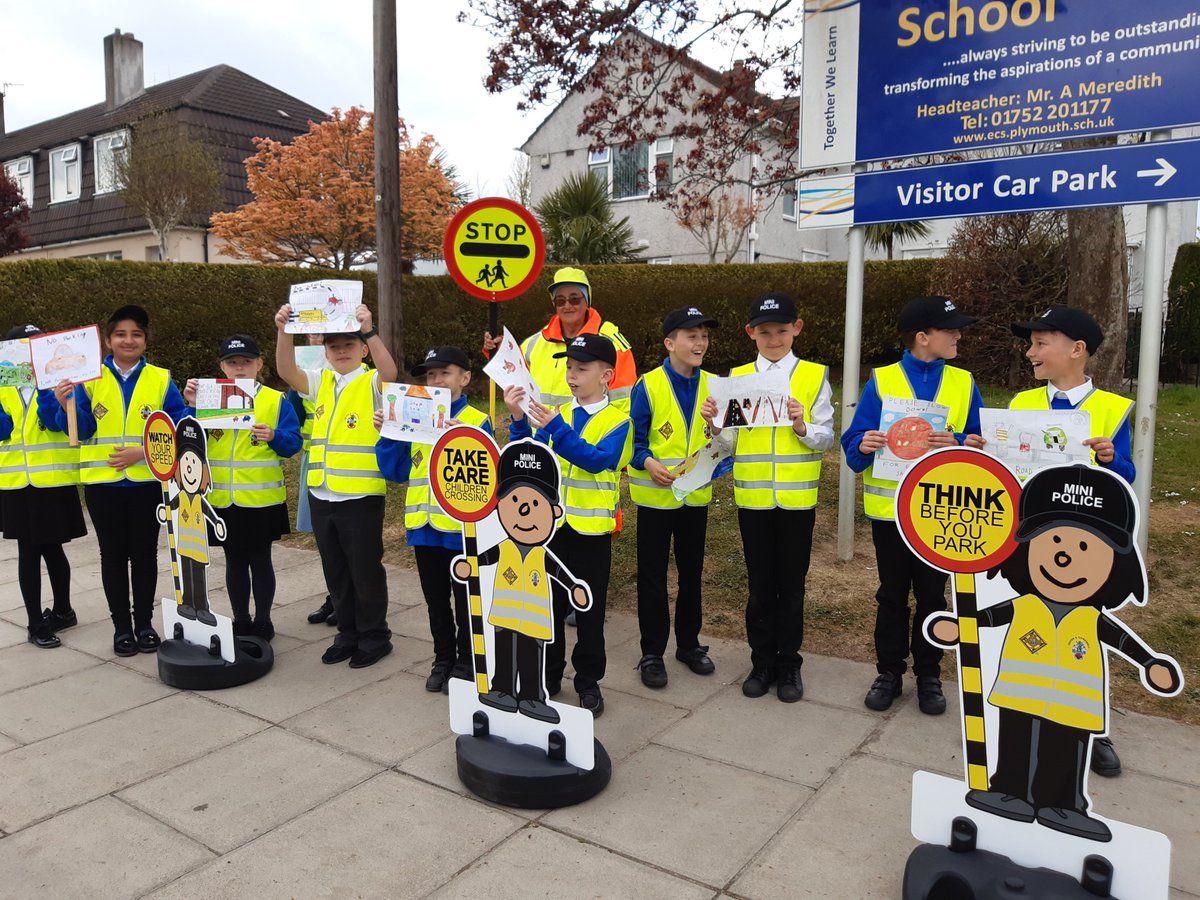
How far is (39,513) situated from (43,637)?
865mm

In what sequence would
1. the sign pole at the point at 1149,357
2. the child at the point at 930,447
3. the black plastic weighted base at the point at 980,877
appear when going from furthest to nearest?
the sign pole at the point at 1149,357 → the child at the point at 930,447 → the black plastic weighted base at the point at 980,877

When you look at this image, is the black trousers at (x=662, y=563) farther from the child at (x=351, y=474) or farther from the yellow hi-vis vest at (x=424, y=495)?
the child at (x=351, y=474)

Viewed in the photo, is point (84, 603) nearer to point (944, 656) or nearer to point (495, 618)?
point (495, 618)

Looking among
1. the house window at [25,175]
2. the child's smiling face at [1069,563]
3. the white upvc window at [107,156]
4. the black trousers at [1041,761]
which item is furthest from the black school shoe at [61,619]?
the house window at [25,175]

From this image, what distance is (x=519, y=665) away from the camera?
12.0 ft

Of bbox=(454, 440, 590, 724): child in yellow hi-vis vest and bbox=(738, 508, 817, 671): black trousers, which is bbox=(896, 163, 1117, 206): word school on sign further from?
bbox=(454, 440, 590, 724): child in yellow hi-vis vest

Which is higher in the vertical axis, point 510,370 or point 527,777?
point 510,370

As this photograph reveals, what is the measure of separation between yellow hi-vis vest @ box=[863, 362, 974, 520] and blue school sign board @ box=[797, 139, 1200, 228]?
200cm

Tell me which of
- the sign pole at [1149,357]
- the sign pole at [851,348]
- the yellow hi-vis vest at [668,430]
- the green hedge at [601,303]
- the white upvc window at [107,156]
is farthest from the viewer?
the white upvc window at [107,156]

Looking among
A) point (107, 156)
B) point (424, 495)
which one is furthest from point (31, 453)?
point (107, 156)

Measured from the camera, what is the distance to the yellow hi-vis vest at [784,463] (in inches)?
169

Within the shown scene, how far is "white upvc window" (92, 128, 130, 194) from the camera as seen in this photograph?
25.2 m

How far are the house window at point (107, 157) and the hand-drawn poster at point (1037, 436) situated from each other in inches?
1050

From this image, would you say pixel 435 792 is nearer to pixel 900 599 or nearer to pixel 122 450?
pixel 900 599
